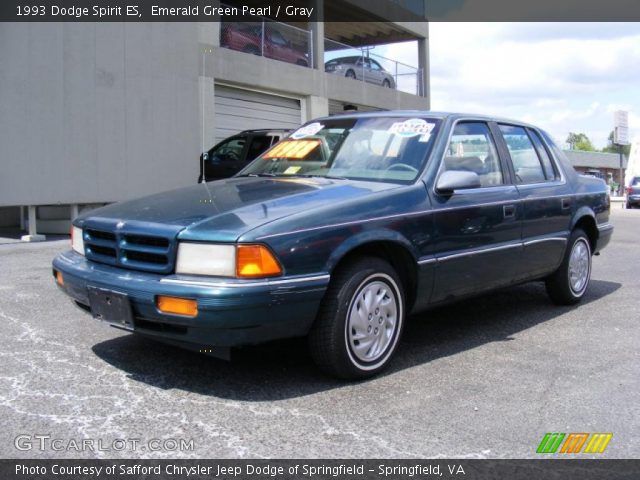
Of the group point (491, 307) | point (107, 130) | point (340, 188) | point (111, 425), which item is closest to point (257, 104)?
point (107, 130)

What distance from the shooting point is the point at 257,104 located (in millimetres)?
16453

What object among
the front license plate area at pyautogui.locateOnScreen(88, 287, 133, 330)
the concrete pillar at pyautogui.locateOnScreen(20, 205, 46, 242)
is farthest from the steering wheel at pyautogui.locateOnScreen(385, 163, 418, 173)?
the concrete pillar at pyautogui.locateOnScreen(20, 205, 46, 242)

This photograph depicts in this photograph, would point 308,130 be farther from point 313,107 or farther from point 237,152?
point 313,107

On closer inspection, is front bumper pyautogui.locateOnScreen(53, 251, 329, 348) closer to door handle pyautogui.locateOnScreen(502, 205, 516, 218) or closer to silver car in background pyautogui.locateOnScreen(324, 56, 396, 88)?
door handle pyautogui.locateOnScreen(502, 205, 516, 218)

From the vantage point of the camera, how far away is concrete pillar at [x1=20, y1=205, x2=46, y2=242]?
10555 mm

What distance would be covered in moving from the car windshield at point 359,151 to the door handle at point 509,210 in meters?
0.81

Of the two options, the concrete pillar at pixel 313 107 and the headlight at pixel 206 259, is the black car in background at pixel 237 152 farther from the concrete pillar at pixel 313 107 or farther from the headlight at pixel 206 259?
the headlight at pixel 206 259

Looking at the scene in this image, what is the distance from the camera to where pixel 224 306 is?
331cm

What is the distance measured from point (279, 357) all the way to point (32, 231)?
305 inches

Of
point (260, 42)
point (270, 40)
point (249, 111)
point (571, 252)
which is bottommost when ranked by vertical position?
point (571, 252)

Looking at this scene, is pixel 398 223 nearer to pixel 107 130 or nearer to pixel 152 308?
pixel 152 308

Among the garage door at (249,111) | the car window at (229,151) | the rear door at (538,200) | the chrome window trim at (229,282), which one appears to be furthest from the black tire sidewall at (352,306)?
the garage door at (249,111)

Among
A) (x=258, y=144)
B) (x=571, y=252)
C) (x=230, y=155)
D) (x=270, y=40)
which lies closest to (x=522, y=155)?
(x=571, y=252)

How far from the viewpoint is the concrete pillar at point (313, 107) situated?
1790 cm
